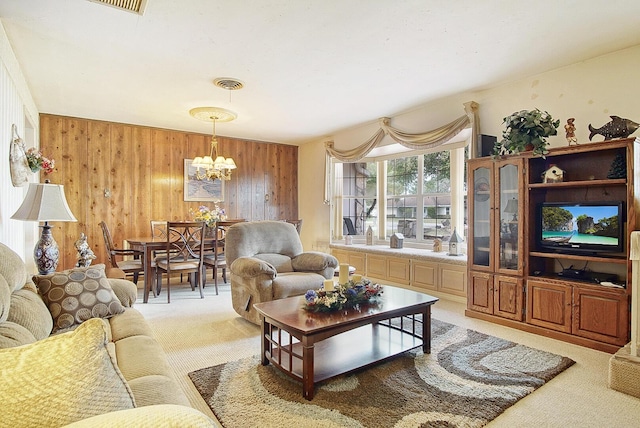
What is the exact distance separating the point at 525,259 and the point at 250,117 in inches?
160

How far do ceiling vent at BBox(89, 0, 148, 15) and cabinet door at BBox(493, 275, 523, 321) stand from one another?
12.4 ft

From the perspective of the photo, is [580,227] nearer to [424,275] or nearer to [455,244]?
[455,244]

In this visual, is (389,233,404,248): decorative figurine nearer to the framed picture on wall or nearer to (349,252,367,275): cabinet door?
(349,252,367,275): cabinet door

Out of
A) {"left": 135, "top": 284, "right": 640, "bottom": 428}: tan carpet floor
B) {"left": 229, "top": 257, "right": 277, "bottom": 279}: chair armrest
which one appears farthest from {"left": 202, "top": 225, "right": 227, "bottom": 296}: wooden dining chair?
{"left": 229, "top": 257, "right": 277, "bottom": 279}: chair armrest

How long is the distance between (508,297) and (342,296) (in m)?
1.94

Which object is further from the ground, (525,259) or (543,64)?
(543,64)

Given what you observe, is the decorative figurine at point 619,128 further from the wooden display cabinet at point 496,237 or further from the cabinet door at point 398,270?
the cabinet door at point 398,270

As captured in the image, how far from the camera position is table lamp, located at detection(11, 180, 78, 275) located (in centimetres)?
280

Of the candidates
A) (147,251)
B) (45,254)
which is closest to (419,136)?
(147,251)

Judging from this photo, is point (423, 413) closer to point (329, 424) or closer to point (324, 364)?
point (329, 424)

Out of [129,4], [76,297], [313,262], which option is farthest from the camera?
[313,262]

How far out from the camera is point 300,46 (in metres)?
3.12

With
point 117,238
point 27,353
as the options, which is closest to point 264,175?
point 117,238

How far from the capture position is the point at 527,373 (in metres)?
2.48
